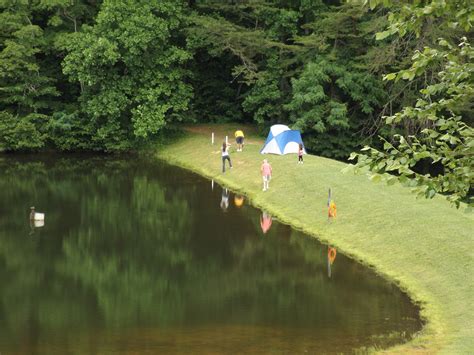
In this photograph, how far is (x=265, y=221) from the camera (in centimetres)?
3038

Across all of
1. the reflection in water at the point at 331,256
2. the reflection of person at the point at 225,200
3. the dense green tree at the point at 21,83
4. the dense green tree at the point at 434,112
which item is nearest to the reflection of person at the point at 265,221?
the reflection of person at the point at 225,200

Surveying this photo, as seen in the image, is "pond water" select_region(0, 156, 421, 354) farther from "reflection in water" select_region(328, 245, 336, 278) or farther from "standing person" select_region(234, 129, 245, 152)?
"standing person" select_region(234, 129, 245, 152)

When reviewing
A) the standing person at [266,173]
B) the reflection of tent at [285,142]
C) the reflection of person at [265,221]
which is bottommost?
the reflection of person at [265,221]

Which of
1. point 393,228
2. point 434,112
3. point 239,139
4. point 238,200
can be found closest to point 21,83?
point 239,139

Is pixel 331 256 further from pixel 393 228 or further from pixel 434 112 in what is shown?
pixel 434 112

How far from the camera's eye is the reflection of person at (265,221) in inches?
1145

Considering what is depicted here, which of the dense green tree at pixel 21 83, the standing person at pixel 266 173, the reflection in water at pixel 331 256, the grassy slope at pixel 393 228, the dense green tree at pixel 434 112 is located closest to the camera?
the dense green tree at pixel 434 112

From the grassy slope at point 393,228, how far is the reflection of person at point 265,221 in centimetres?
41

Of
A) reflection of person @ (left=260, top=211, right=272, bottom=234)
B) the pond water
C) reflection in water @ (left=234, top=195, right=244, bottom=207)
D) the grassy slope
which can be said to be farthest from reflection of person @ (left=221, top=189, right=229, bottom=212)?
reflection of person @ (left=260, top=211, right=272, bottom=234)

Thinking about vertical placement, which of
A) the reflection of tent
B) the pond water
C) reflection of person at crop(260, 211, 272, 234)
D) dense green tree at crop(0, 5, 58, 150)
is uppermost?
dense green tree at crop(0, 5, 58, 150)

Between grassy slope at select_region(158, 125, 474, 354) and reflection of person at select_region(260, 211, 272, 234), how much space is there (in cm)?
41

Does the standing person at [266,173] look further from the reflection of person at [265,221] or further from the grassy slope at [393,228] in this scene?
the reflection of person at [265,221]

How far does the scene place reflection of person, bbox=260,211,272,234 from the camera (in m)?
29.1

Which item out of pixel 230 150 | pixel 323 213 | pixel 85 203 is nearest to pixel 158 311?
pixel 323 213
